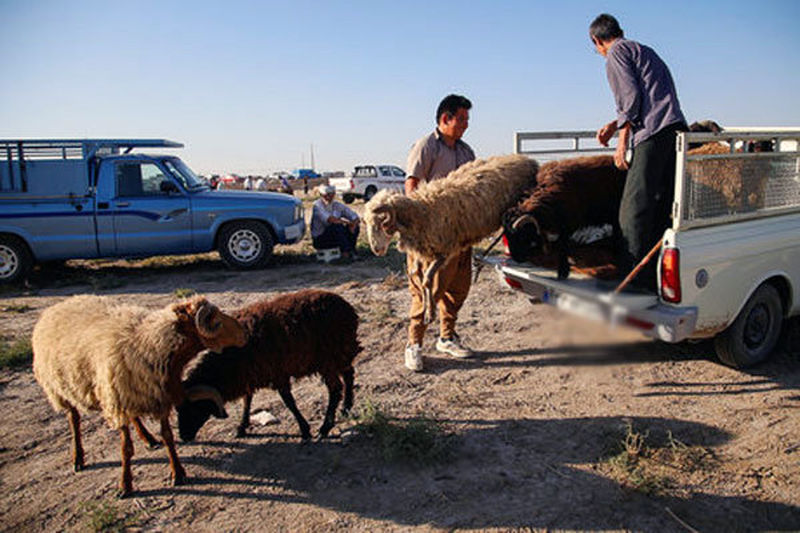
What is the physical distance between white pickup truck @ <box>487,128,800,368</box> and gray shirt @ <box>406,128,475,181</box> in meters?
1.08

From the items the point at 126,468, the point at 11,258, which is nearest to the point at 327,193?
the point at 11,258

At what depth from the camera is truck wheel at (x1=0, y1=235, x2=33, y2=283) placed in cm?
995

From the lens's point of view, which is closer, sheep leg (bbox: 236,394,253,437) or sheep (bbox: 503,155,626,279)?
sheep (bbox: 503,155,626,279)

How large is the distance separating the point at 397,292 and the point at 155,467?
5.01 m

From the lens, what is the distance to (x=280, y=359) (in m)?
3.98

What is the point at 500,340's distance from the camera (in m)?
6.14

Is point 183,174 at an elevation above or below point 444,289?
above

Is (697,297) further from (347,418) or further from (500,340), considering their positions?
(347,418)

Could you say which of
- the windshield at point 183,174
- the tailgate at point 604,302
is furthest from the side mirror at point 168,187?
the tailgate at point 604,302

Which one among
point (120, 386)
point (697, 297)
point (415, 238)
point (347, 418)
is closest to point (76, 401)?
point (120, 386)

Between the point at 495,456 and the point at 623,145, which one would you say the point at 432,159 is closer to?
the point at 623,145

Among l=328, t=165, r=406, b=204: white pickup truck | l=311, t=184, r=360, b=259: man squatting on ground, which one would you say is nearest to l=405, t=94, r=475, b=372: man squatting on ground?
l=311, t=184, r=360, b=259: man squatting on ground

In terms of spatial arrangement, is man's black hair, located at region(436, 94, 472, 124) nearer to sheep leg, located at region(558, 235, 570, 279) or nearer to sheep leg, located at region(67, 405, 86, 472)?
sheep leg, located at region(558, 235, 570, 279)

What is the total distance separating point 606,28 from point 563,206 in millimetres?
1590
